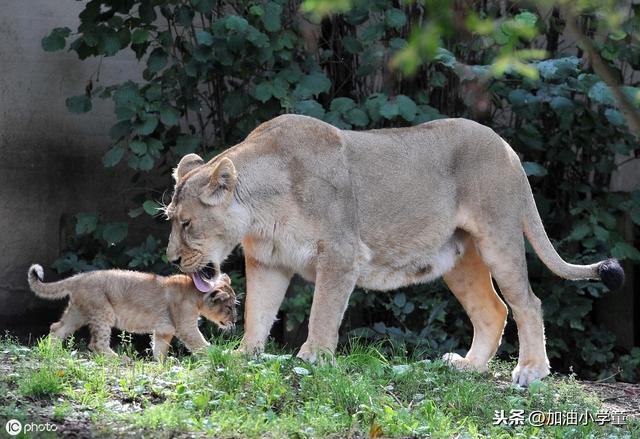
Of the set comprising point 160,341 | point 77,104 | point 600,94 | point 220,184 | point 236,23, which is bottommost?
point 160,341

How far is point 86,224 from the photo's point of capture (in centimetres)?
866

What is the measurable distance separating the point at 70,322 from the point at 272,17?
113 inches

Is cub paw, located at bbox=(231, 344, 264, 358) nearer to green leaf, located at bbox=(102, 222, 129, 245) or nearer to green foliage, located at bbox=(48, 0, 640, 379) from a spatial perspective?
green foliage, located at bbox=(48, 0, 640, 379)

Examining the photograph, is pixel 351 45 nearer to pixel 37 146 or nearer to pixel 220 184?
pixel 37 146

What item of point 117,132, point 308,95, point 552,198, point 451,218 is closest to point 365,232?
point 451,218

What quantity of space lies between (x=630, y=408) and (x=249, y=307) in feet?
7.75

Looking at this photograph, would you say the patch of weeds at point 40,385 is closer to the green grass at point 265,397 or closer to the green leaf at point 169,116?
the green grass at point 265,397

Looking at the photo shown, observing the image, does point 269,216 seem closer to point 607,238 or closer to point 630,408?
point 630,408

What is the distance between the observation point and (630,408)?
20.9ft

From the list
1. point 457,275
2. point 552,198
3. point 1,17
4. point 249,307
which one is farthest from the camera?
point 552,198

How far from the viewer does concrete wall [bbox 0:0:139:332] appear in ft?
29.7

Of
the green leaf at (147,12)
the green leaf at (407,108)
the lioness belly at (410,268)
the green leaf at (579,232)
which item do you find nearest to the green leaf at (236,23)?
the green leaf at (147,12)

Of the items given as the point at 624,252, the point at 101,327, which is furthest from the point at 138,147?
the point at 624,252

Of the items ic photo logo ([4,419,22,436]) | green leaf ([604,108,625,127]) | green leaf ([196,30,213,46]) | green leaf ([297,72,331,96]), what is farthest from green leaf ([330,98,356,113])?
ic photo logo ([4,419,22,436])
